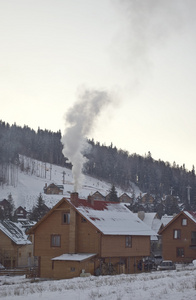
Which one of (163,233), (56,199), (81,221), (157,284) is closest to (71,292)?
(157,284)

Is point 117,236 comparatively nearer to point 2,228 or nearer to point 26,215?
point 2,228

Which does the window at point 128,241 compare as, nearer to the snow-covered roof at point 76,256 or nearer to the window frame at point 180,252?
the snow-covered roof at point 76,256

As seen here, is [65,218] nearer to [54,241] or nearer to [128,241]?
[54,241]

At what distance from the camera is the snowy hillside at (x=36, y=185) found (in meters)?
142

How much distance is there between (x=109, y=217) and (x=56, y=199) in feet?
313

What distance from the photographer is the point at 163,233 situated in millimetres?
63156

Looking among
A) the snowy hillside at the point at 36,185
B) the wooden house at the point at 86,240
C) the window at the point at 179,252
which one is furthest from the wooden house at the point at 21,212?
the wooden house at the point at 86,240

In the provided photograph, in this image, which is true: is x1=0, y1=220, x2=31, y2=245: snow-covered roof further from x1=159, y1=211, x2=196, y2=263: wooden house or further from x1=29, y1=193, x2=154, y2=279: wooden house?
x1=159, y1=211, x2=196, y2=263: wooden house

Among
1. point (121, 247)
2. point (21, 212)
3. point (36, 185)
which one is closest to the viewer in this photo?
point (121, 247)

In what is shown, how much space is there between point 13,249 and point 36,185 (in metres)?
101

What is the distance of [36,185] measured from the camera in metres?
163

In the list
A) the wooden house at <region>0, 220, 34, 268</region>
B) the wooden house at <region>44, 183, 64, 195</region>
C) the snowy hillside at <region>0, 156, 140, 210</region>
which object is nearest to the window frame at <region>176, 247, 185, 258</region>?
the wooden house at <region>0, 220, 34, 268</region>

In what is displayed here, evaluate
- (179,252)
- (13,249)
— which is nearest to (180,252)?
(179,252)

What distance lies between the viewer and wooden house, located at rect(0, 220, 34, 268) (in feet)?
206
